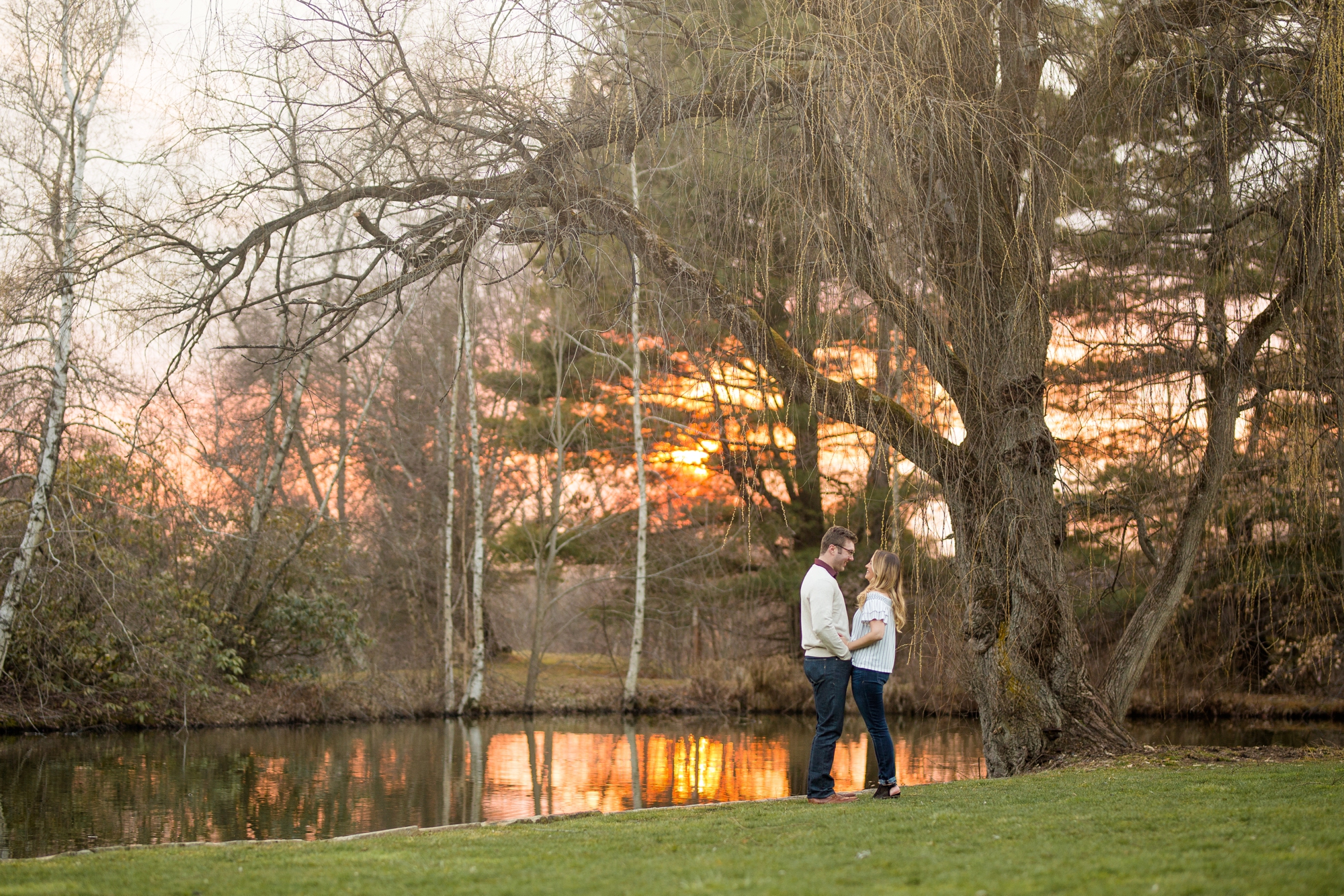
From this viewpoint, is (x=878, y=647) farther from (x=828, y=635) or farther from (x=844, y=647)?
(x=828, y=635)

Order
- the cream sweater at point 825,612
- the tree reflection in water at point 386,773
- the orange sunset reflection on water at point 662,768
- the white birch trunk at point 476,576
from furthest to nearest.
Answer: the white birch trunk at point 476,576 → the orange sunset reflection on water at point 662,768 → the tree reflection in water at point 386,773 → the cream sweater at point 825,612

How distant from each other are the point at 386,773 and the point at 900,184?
30.4ft

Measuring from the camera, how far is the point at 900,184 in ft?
24.0

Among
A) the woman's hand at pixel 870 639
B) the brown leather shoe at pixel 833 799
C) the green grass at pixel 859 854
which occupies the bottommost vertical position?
the brown leather shoe at pixel 833 799

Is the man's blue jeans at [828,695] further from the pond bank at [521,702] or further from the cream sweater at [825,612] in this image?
the pond bank at [521,702]

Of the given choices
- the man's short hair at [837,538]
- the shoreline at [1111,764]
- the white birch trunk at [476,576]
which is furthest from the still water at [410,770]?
the man's short hair at [837,538]

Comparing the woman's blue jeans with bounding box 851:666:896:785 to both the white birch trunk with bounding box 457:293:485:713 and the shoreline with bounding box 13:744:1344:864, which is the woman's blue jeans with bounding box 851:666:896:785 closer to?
the shoreline with bounding box 13:744:1344:864

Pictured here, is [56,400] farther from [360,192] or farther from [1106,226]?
[1106,226]

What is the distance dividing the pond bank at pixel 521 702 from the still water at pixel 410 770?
0.43 metres

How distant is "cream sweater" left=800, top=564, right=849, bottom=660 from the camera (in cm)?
691

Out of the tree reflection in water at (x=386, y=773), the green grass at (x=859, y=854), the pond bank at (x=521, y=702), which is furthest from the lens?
the pond bank at (x=521, y=702)

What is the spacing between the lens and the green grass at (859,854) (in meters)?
4.15

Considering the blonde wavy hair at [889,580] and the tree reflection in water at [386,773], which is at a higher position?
the blonde wavy hair at [889,580]

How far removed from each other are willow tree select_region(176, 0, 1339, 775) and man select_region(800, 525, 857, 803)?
1.41m
